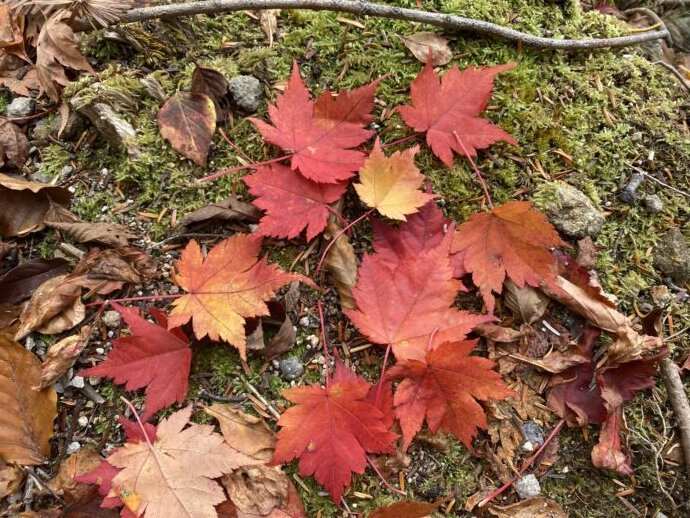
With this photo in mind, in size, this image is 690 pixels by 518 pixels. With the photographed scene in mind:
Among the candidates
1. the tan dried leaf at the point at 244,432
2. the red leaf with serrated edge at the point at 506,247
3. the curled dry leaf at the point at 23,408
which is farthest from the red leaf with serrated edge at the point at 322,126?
the curled dry leaf at the point at 23,408

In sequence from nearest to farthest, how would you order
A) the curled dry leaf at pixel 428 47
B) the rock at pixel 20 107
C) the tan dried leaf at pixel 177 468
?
the tan dried leaf at pixel 177 468, the rock at pixel 20 107, the curled dry leaf at pixel 428 47

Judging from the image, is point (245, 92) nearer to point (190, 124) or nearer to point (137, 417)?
point (190, 124)

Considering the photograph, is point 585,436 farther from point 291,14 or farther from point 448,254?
point 291,14

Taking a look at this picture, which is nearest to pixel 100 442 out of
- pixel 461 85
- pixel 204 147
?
pixel 204 147

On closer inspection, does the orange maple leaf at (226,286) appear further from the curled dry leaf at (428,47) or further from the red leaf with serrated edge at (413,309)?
the curled dry leaf at (428,47)

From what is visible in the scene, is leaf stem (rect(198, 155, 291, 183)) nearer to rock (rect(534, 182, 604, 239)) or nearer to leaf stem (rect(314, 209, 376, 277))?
leaf stem (rect(314, 209, 376, 277))

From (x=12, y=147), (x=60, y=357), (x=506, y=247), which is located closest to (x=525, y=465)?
(x=506, y=247)
